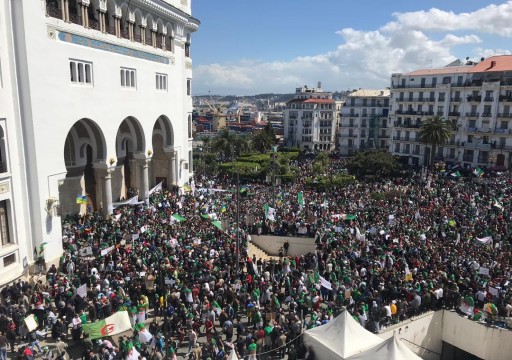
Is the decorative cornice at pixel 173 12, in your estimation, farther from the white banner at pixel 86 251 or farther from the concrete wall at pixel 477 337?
the concrete wall at pixel 477 337

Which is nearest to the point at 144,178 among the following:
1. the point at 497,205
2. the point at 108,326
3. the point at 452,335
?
the point at 108,326

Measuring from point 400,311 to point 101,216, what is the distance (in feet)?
67.5

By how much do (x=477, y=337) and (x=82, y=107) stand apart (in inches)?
949

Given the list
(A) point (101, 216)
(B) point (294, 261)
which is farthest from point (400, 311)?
Result: (A) point (101, 216)

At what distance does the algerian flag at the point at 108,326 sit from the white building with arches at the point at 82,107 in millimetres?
9090

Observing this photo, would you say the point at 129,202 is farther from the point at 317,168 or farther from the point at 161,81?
the point at 317,168

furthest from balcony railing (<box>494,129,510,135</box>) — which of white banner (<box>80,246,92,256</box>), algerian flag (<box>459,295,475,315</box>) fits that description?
white banner (<box>80,246,92,256</box>)

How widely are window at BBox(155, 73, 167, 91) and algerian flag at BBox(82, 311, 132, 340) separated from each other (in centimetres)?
2385

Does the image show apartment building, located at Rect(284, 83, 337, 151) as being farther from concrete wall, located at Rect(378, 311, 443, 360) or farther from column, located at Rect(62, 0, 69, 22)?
concrete wall, located at Rect(378, 311, 443, 360)

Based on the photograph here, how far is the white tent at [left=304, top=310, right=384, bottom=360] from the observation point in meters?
14.0

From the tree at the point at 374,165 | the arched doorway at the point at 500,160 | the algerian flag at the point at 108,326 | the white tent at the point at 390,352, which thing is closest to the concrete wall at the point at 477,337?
the white tent at the point at 390,352

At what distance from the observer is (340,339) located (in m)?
14.2

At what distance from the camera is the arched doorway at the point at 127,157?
33.5 metres

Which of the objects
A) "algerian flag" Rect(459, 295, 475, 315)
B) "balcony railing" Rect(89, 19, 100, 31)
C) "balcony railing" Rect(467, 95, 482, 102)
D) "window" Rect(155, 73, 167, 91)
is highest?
"balcony railing" Rect(89, 19, 100, 31)
